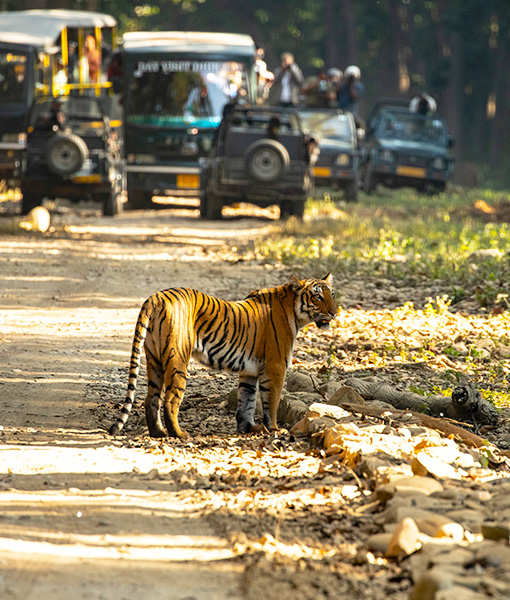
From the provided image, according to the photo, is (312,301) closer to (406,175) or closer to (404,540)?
(404,540)

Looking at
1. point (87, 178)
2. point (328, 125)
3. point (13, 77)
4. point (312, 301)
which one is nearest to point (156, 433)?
point (312, 301)

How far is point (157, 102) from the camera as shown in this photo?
65.5ft

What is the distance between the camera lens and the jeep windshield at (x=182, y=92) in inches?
782

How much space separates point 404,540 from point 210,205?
14682 millimetres

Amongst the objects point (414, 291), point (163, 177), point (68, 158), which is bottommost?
point (414, 291)

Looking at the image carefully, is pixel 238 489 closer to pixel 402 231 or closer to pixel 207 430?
pixel 207 430

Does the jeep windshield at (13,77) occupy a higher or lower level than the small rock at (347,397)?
Result: higher

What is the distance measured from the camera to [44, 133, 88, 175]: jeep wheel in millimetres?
16531

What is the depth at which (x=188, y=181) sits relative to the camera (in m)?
19.6

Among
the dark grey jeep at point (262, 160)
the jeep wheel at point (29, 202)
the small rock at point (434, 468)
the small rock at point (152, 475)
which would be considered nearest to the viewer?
the small rock at point (434, 468)

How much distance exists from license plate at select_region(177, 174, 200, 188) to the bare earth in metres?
10.1

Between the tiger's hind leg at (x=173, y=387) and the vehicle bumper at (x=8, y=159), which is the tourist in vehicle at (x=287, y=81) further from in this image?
the tiger's hind leg at (x=173, y=387)

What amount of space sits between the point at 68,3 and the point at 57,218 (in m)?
13.3

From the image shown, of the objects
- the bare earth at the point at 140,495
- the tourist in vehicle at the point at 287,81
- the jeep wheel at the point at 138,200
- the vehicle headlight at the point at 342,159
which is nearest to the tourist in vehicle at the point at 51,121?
the jeep wheel at the point at 138,200
